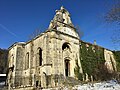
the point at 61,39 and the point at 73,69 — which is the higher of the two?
the point at 61,39

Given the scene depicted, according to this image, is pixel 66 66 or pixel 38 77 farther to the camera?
pixel 66 66

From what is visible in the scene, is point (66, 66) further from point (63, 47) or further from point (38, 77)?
point (38, 77)

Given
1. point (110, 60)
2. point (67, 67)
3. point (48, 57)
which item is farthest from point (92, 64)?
point (48, 57)

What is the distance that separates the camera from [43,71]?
74.2 feet

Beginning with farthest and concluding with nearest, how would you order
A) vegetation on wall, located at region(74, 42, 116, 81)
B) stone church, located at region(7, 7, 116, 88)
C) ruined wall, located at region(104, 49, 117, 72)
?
ruined wall, located at region(104, 49, 117, 72) → vegetation on wall, located at region(74, 42, 116, 81) → stone church, located at region(7, 7, 116, 88)

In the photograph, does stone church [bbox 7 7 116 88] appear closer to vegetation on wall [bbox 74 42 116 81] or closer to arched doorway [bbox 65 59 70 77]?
arched doorway [bbox 65 59 70 77]

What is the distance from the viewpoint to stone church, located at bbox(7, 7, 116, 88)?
22516 mm

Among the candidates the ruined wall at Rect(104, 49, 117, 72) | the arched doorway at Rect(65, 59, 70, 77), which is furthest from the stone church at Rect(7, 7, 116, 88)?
the ruined wall at Rect(104, 49, 117, 72)

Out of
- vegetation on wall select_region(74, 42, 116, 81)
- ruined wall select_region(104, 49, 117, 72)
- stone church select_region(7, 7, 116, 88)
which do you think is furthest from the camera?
ruined wall select_region(104, 49, 117, 72)

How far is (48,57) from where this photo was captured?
2291cm

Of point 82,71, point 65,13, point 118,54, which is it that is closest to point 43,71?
point 82,71

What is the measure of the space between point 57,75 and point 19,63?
9.06 metres

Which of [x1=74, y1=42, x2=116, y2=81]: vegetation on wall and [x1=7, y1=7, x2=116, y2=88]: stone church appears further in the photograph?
[x1=74, y1=42, x2=116, y2=81]: vegetation on wall

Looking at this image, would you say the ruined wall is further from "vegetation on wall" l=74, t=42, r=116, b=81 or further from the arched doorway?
the arched doorway
